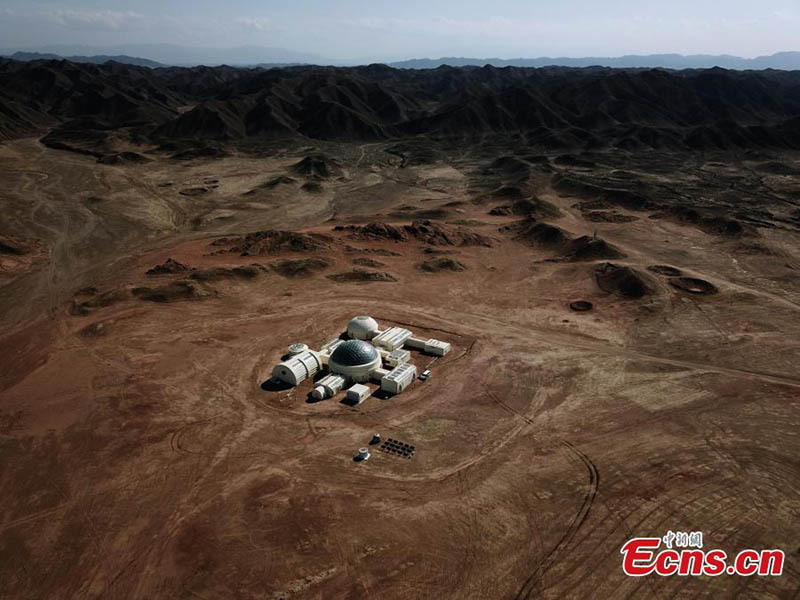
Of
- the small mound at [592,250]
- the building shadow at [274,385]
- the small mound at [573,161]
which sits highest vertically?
the small mound at [573,161]

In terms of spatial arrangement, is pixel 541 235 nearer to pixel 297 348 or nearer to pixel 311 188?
pixel 297 348

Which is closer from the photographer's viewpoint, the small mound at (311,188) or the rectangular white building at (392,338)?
the rectangular white building at (392,338)

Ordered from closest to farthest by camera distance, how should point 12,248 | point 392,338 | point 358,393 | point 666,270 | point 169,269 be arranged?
point 358,393 < point 392,338 < point 169,269 < point 666,270 < point 12,248

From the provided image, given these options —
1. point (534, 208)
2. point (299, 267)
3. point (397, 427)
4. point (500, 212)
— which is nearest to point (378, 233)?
point (299, 267)

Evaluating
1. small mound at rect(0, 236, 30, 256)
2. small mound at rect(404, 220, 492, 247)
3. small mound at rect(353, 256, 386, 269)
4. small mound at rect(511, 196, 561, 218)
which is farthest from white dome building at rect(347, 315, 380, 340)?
small mound at rect(511, 196, 561, 218)

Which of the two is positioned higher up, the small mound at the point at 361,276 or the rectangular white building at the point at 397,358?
the small mound at the point at 361,276

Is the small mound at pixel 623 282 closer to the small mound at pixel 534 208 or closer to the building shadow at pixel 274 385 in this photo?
the small mound at pixel 534 208

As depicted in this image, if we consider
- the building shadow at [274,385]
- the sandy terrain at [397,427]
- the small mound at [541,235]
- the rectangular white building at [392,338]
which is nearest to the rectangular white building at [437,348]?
the sandy terrain at [397,427]

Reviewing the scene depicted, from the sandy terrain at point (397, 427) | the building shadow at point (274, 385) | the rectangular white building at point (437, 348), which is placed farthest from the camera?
the rectangular white building at point (437, 348)
